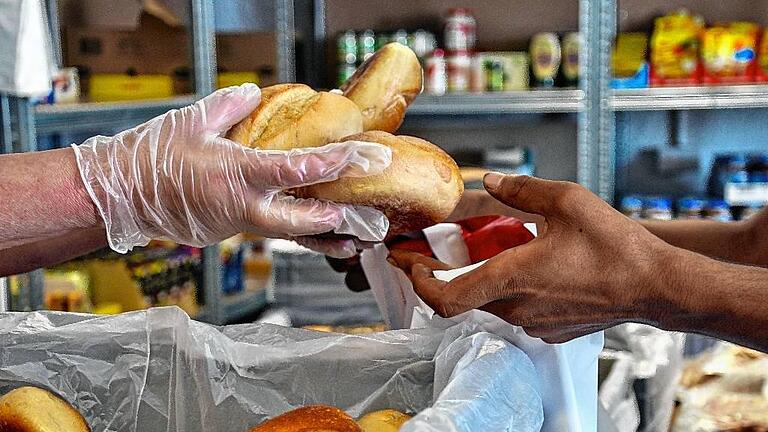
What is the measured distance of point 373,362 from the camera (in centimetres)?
84


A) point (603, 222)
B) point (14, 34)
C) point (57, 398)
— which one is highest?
point (14, 34)

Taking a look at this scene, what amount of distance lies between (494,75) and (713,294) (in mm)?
2312

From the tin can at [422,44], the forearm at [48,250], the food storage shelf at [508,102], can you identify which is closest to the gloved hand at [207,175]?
the forearm at [48,250]

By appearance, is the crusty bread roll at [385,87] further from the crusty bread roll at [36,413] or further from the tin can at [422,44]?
the tin can at [422,44]

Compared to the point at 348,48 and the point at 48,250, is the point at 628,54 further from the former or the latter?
the point at 48,250

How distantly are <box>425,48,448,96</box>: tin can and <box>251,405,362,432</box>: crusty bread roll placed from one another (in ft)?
7.68

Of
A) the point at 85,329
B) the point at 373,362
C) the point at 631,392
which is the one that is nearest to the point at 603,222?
the point at 373,362

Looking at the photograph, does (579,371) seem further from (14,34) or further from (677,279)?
(14,34)

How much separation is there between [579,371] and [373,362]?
18 cm

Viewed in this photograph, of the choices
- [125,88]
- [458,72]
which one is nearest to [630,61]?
[458,72]

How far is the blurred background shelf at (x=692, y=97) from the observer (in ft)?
9.37

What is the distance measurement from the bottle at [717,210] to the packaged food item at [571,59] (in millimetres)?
573

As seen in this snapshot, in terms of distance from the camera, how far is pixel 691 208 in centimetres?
303

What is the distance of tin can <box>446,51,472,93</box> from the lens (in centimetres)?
304
